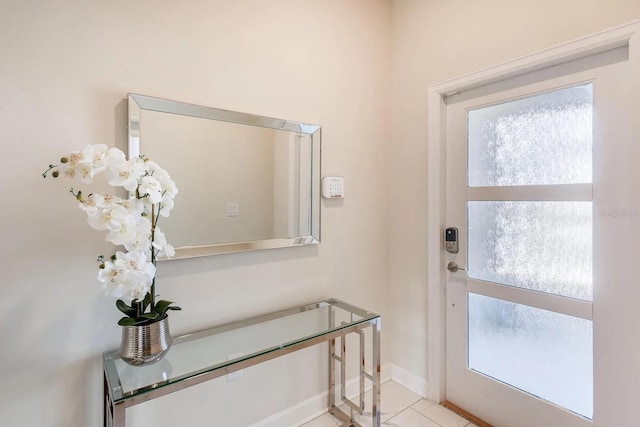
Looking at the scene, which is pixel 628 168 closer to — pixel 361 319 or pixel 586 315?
pixel 586 315

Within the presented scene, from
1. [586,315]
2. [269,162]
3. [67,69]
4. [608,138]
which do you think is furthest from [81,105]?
[586,315]

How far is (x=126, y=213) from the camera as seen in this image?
1015 millimetres

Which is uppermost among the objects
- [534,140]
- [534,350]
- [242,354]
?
[534,140]

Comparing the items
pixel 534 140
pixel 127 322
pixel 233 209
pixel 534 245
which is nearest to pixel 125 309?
pixel 127 322

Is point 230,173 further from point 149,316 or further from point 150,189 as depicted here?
point 149,316

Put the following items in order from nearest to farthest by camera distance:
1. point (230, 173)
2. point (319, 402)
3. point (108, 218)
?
point (108, 218) < point (230, 173) < point (319, 402)

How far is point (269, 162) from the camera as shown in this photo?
1.68 meters

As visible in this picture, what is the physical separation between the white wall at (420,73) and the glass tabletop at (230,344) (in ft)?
2.01

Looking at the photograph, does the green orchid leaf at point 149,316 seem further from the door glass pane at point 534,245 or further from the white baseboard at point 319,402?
the door glass pane at point 534,245

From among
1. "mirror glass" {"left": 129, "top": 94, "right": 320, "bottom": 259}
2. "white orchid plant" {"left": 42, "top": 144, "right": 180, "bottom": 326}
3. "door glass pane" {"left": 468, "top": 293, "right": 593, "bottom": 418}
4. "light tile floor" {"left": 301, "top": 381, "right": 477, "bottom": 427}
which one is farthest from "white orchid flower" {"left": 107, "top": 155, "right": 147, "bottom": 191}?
"door glass pane" {"left": 468, "top": 293, "right": 593, "bottom": 418}

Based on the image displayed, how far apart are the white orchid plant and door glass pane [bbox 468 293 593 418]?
1.75 metres

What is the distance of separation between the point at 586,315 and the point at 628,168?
2.25ft

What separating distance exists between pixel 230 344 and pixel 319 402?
0.87 m

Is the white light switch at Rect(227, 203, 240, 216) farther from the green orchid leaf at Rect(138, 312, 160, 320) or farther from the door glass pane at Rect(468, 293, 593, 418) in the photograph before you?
the door glass pane at Rect(468, 293, 593, 418)
